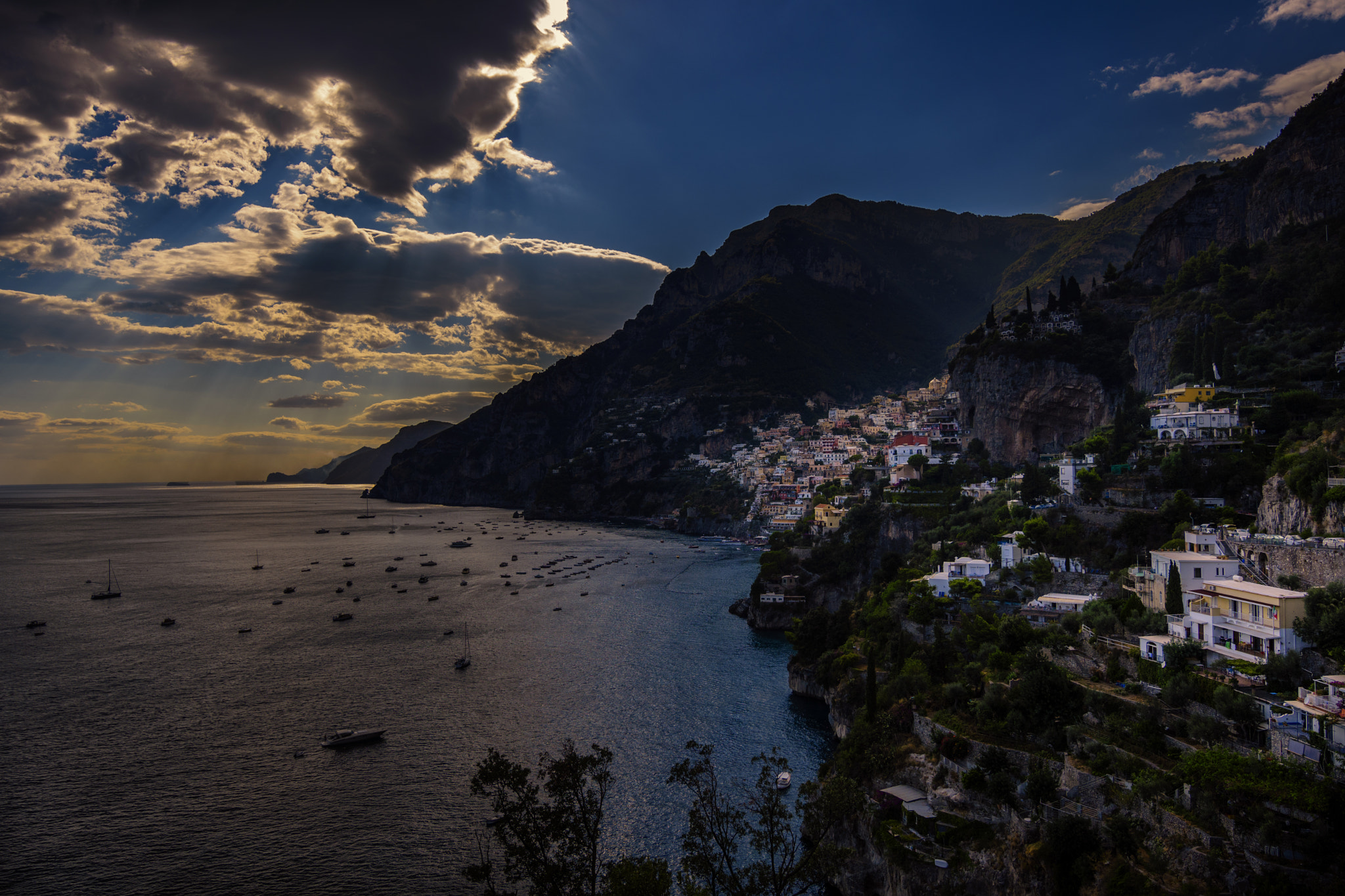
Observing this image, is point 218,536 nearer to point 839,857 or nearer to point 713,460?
point 713,460

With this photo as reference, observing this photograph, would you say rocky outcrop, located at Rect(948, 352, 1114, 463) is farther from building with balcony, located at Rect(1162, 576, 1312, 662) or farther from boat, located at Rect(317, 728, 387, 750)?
boat, located at Rect(317, 728, 387, 750)

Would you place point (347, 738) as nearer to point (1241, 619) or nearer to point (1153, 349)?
point (1241, 619)

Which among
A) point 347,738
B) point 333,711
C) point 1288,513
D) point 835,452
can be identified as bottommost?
point 333,711

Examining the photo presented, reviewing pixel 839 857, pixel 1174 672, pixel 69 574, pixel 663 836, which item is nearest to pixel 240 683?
pixel 663 836

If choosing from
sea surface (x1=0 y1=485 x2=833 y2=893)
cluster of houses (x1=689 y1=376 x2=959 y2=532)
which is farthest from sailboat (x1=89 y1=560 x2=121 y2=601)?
cluster of houses (x1=689 y1=376 x2=959 y2=532)

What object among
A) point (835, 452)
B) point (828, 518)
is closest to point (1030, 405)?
point (828, 518)
